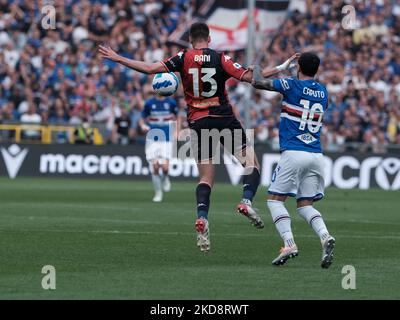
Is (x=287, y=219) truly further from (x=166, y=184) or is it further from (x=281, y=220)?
(x=166, y=184)

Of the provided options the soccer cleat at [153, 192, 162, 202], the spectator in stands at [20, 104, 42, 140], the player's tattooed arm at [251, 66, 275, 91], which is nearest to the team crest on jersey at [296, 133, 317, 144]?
the player's tattooed arm at [251, 66, 275, 91]

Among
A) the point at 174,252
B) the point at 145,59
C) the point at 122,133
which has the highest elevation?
the point at 145,59

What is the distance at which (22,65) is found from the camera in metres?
34.0

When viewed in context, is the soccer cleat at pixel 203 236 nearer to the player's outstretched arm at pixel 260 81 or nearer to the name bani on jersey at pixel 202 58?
the player's outstretched arm at pixel 260 81

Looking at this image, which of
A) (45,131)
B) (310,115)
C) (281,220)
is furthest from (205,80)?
(45,131)

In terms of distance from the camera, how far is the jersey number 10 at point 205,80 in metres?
13.7

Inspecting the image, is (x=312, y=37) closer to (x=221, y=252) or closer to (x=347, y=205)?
(x=347, y=205)

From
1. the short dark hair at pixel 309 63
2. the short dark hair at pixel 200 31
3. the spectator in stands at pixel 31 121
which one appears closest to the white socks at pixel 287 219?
the short dark hair at pixel 309 63

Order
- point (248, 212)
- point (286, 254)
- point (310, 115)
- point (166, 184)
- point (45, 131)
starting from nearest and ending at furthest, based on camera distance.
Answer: point (286, 254) → point (310, 115) → point (248, 212) → point (166, 184) → point (45, 131)

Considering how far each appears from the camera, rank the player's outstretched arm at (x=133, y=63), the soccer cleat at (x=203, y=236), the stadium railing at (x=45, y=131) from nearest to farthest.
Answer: the soccer cleat at (x=203, y=236) < the player's outstretched arm at (x=133, y=63) < the stadium railing at (x=45, y=131)

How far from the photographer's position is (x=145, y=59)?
1358 inches

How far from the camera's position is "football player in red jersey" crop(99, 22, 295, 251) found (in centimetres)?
1352

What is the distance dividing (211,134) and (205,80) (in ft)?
2.20

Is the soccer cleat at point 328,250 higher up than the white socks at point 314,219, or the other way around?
the white socks at point 314,219
